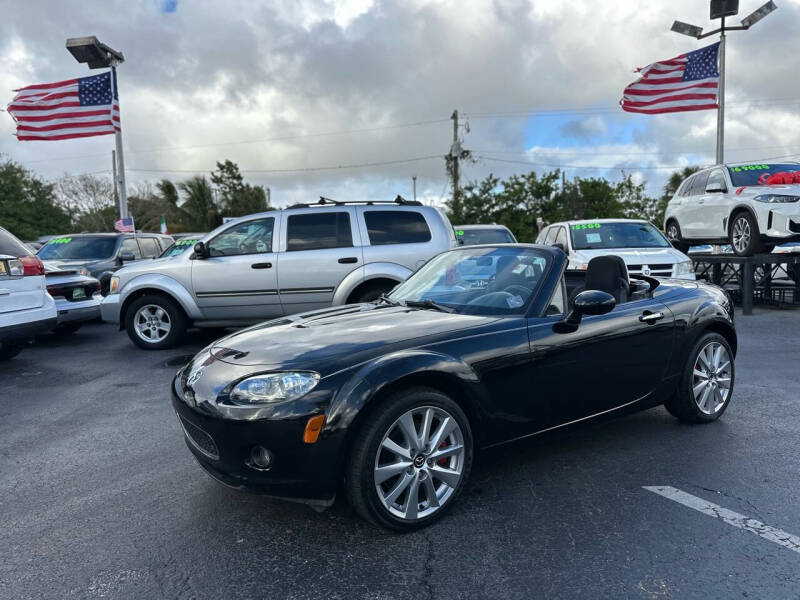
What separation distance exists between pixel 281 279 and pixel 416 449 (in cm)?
534

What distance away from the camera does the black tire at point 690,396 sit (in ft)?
14.6

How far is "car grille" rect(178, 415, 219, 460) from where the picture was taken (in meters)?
3.00

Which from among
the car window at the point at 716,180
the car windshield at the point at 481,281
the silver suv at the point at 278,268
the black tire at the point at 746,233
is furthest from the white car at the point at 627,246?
the car windshield at the point at 481,281

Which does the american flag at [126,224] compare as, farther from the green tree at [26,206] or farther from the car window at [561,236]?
the green tree at [26,206]

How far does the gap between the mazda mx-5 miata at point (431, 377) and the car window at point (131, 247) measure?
32.7ft

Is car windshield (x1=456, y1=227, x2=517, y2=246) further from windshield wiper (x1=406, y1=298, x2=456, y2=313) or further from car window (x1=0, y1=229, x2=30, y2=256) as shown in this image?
windshield wiper (x1=406, y1=298, x2=456, y2=313)

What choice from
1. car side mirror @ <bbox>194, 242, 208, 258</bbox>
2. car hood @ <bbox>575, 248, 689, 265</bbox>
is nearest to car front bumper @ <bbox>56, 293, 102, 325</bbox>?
car side mirror @ <bbox>194, 242, 208, 258</bbox>

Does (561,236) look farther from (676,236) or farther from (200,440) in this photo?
(200,440)

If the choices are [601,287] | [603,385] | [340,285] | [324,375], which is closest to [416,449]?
[324,375]

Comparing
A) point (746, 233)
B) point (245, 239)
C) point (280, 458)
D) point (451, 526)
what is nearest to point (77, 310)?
point (245, 239)

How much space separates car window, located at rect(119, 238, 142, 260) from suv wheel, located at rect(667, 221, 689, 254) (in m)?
11.6

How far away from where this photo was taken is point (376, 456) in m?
2.89

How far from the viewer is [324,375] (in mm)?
2871

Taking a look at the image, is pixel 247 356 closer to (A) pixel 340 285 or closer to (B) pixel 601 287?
(B) pixel 601 287
